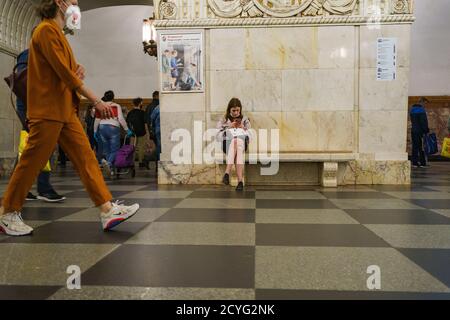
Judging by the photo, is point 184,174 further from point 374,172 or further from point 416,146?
point 416,146

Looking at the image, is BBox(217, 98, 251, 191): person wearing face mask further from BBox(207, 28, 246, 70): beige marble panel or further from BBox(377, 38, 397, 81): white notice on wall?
BBox(377, 38, 397, 81): white notice on wall

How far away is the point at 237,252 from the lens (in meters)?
2.48

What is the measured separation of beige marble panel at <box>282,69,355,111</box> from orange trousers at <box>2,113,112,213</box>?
168 inches

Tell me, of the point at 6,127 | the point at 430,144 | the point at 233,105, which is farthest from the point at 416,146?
the point at 6,127

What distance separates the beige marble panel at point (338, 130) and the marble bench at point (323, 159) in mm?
375

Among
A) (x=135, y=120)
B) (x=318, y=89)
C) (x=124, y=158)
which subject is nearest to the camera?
(x=318, y=89)

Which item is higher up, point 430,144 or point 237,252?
point 430,144

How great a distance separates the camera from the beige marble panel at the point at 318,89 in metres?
6.69

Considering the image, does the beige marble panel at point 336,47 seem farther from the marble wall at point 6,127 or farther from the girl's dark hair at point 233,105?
the marble wall at point 6,127

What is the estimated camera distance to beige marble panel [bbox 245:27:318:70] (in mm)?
6695

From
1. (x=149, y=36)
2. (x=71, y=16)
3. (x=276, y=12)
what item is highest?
(x=149, y=36)

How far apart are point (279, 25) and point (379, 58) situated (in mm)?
1625

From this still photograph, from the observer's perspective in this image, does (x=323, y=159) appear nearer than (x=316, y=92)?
Yes

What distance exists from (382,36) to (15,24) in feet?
23.6
